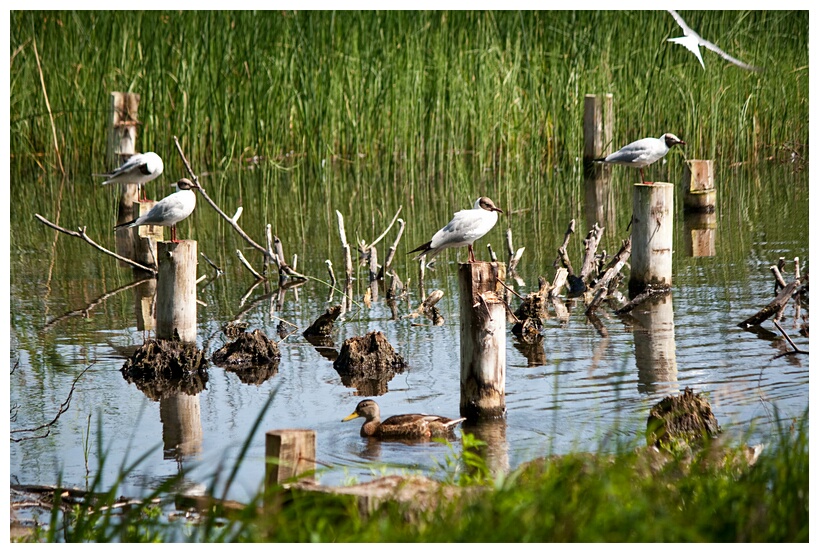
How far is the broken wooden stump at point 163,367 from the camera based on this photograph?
7.82 meters

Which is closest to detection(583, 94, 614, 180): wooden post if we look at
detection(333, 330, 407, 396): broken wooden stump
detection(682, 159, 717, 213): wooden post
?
detection(682, 159, 717, 213): wooden post

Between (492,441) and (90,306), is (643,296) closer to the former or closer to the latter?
(492,441)

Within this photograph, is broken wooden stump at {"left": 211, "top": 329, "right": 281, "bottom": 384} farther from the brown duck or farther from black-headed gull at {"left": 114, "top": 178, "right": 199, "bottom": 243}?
the brown duck

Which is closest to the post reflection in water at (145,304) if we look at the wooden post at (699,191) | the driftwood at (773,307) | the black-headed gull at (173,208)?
the black-headed gull at (173,208)

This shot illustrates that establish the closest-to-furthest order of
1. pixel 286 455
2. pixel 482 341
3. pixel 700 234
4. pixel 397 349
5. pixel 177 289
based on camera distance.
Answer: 1. pixel 286 455
2. pixel 482 341
3. pixel 177 289
4. pixel 397 349
5. pixel 700 234

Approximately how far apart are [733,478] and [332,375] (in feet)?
12.9

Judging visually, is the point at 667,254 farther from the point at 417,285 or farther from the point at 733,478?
the point at 733,478

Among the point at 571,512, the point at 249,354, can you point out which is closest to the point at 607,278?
the point at 249,354

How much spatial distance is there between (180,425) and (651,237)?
4.66 m

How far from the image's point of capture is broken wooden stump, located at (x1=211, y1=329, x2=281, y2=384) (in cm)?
822

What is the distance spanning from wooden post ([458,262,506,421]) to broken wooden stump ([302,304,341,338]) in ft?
7.88

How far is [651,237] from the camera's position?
9914 mm

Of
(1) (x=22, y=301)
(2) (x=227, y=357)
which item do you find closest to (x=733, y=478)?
(2) (x=227, y=357)

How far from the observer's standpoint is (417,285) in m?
10.7
